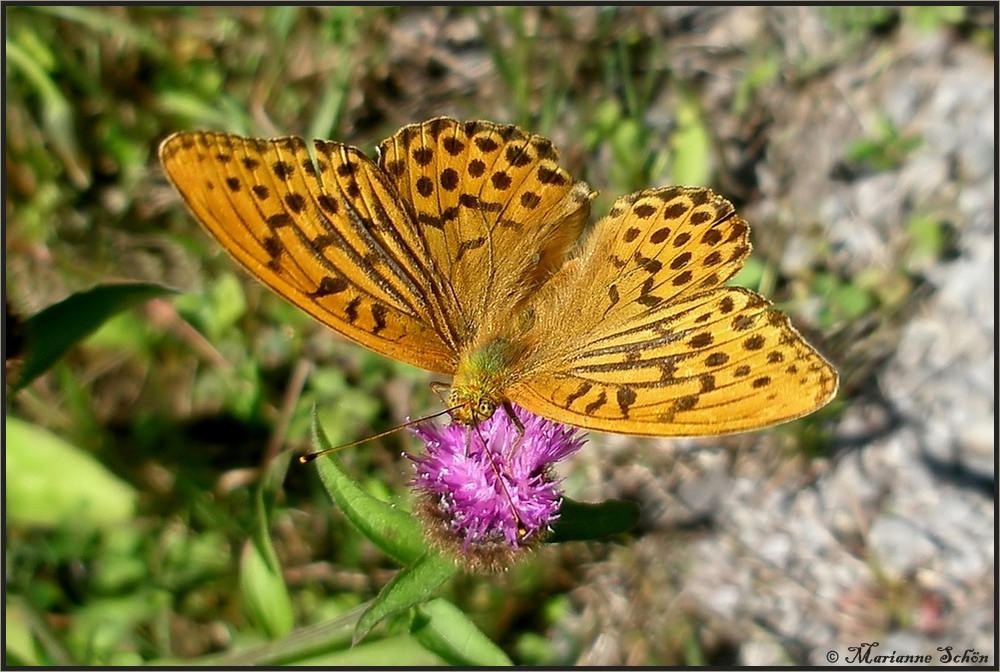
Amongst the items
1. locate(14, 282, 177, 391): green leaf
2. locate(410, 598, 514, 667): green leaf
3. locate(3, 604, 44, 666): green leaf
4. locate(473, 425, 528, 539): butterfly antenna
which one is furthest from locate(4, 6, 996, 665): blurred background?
locate(473, 425, 528, 539): butterfly antenna

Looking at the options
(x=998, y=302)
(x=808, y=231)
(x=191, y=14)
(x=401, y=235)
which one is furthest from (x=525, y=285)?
(x=191, y=14)

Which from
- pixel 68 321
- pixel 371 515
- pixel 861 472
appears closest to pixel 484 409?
pixel 371 515

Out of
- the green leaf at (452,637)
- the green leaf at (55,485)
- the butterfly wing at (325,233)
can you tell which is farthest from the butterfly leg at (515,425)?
the green leaf at (55,485)

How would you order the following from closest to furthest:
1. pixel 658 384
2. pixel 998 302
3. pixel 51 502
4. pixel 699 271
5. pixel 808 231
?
pixel 658 384 → pixel 699 271 → pixel 51 502 → pixel 998 302 → pixel 808 231

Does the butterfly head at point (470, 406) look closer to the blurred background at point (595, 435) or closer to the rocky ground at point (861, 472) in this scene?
the blurred background at point (595, 435)

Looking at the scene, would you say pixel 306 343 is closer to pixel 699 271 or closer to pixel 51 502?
pixel 51 502

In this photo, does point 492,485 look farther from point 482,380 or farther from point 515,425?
point 482,380
